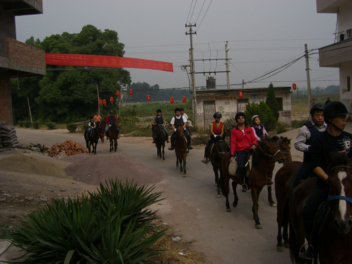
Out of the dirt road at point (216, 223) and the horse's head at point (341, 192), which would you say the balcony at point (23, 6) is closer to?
the dirt road at point (216, 223)

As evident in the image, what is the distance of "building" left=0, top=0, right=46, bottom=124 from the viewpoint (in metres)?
15.9

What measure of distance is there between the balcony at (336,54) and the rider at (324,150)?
20.3 m

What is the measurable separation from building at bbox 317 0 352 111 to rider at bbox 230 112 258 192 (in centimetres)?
1786

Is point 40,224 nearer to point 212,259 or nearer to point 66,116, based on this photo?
point 212,259

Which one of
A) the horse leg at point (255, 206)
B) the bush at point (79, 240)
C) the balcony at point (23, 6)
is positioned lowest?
the horse leg at point (255, 206)

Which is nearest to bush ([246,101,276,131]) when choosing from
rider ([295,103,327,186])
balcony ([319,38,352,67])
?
balcony ([319,38,352,67])

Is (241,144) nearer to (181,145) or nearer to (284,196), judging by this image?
(284,196)

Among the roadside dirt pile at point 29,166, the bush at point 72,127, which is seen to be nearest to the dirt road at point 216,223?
the roadside dirt pile at point 29,166

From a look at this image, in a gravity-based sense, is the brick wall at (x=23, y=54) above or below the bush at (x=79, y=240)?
above

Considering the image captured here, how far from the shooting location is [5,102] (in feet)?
56.2

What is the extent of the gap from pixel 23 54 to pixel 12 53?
0.88 metres

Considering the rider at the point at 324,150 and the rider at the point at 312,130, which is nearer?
the rider at the point at 324,150

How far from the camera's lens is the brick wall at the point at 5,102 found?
16931mm

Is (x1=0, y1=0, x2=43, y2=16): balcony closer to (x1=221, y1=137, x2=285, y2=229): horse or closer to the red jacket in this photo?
the red jacket
